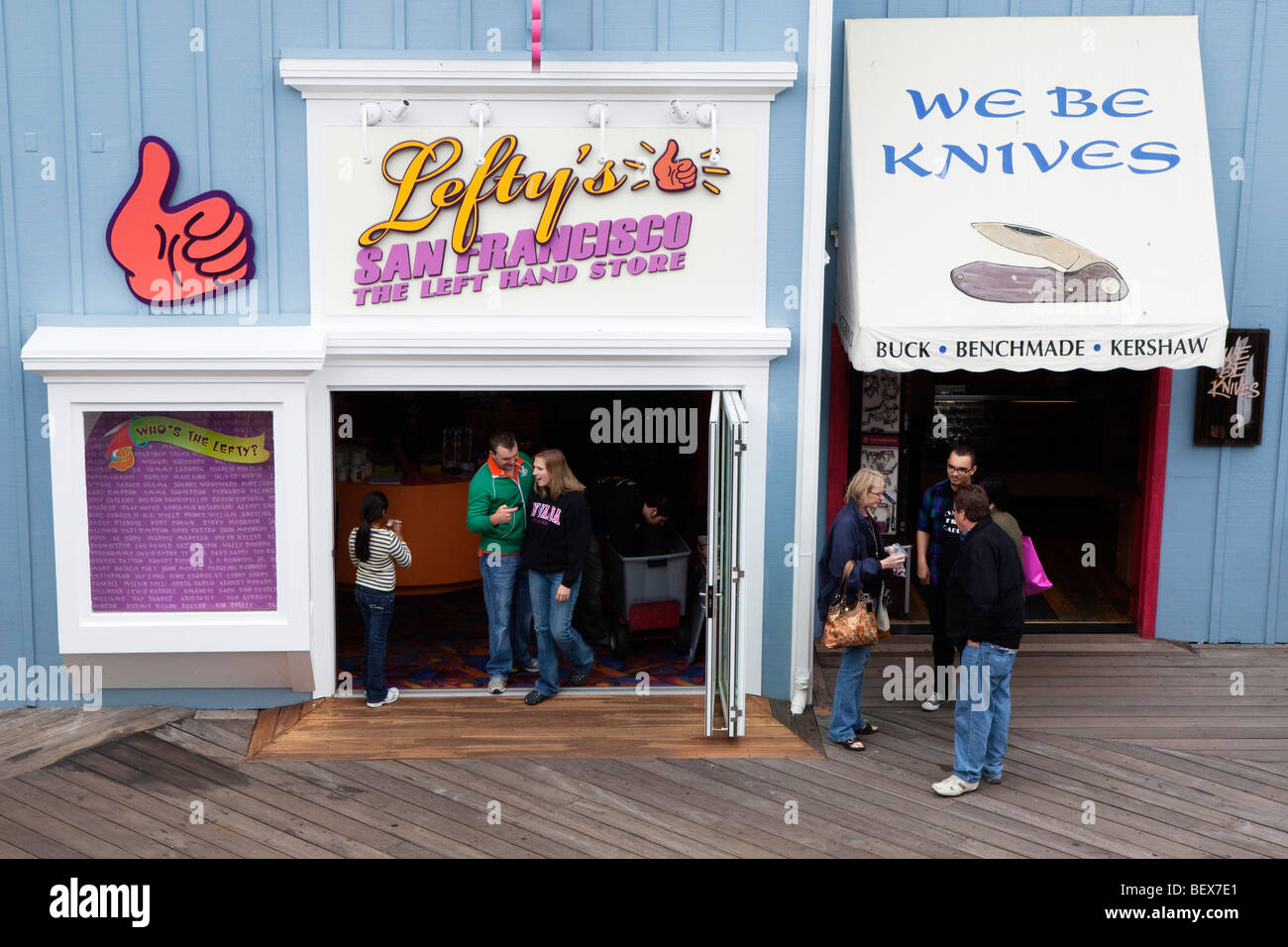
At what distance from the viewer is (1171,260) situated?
8594 millimetres

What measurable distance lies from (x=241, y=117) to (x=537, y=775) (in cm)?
436

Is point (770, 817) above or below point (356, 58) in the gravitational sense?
below

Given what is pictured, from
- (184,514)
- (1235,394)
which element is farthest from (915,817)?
(184,514)

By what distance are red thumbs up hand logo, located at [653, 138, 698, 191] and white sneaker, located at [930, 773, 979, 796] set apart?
3939 mm

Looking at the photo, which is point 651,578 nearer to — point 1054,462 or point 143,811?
point 143,811

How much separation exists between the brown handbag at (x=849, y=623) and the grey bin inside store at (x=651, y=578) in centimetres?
204

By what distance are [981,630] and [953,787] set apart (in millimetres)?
943

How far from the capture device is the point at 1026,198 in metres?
8.67

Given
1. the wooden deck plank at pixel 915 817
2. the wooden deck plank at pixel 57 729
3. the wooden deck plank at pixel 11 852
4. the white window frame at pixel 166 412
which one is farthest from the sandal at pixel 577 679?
the wooden deck plank at pixel 11 852

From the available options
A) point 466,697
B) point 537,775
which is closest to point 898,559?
point 537,775

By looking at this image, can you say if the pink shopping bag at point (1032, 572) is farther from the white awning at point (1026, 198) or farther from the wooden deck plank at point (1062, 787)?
the white awning at point (1026, 198)

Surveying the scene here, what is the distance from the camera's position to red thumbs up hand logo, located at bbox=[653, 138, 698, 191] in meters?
8.23

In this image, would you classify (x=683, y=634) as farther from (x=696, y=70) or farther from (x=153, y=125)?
(x=153, y=125)

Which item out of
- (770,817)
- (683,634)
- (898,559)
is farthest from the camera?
(683,634)
